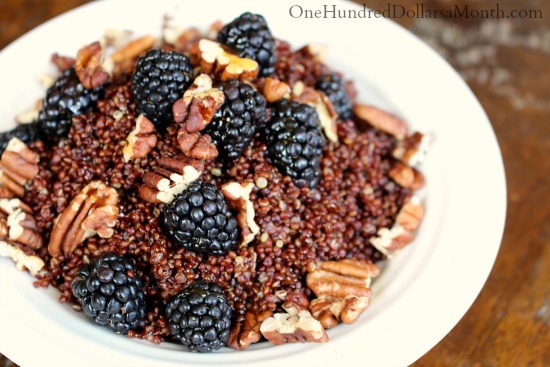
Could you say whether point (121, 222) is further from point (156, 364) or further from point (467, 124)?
point (467, 124)

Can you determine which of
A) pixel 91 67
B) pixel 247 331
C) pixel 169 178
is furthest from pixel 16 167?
pixel 247 331

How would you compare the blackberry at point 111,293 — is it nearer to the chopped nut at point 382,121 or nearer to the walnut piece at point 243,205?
the walnut piece at point 243,205

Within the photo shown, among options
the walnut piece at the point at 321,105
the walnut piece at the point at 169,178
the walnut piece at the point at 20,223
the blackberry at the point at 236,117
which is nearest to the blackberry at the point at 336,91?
the walnut piece at the point at 321,105

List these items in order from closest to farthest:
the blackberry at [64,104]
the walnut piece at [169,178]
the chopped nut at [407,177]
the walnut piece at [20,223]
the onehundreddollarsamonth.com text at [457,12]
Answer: the walnut piece at [169,178]
the walnut piece at [20,223]
the blackberry at [64,104]
the chopped nut at [407,177]
the onehundreddollarsamonth.com text at [457,12]

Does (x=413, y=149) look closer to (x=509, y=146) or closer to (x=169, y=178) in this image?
(x=509, y=146)

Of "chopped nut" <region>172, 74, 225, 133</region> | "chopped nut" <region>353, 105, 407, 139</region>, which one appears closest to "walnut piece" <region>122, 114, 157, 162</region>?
"chopped nut" <region>172, 74, 225, 133</region>

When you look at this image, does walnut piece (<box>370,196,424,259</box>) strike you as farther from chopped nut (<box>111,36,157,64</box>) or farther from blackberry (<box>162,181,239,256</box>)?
chopped nut (<box>111,36,157,64</box>)

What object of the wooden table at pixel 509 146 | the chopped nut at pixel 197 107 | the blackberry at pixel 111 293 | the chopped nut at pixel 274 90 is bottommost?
the wooden table at pixel 509 146
